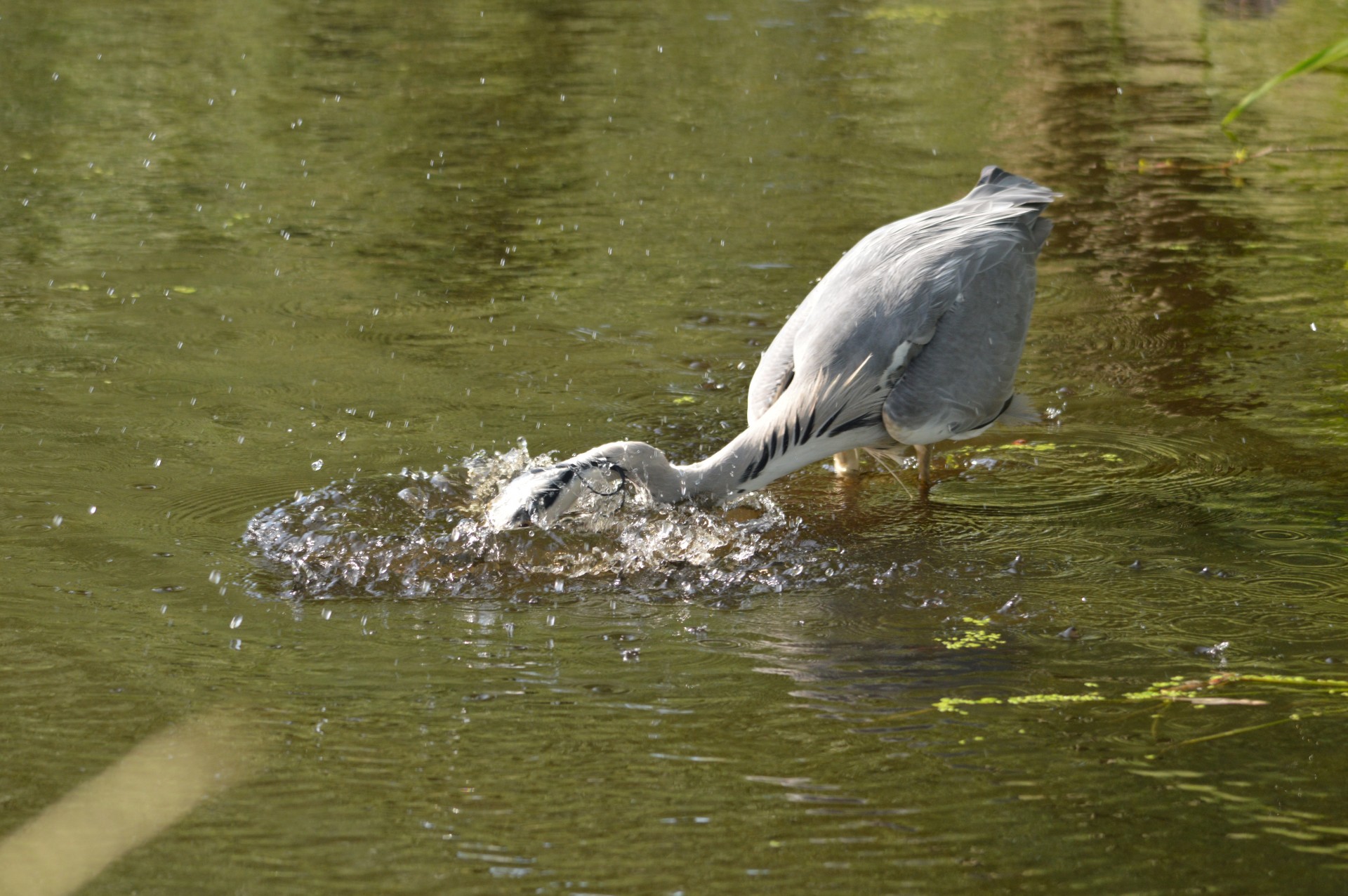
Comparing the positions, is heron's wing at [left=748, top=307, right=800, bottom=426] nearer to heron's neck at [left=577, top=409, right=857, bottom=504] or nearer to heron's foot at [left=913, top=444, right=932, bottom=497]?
heron's neck at [left=577, top=409, right=857, bottom=504]

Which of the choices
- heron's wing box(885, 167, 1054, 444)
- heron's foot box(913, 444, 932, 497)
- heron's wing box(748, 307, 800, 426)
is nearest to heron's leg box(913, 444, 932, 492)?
heron's foot box(913, 444, 932, 497)

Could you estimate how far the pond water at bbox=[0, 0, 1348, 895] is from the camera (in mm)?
4320

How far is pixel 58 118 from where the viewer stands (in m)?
13.7

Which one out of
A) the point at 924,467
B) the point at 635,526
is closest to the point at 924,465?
the point at 924,467

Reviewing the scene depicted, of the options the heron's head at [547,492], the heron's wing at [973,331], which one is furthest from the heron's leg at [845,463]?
the heron's head at [547,492]

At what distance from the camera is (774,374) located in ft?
22.9

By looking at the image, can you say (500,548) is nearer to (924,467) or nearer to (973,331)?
(924,467)

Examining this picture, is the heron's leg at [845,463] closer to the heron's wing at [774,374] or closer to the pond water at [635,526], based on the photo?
the pond water at [635,526]

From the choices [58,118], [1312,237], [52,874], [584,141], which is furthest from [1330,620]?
[58,118]

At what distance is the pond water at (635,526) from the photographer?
14.2 feet

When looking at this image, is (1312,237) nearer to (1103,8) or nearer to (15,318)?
(15,318)

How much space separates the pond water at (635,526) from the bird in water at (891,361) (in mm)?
291

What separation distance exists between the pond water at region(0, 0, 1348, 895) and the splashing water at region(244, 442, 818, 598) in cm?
2

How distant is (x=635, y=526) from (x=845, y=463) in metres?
1.76
